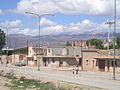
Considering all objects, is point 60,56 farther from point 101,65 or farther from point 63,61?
point 101,65

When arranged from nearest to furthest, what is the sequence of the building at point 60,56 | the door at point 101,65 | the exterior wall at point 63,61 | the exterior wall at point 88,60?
the door at point 101,65 < the exterior wall at point 88,60 < the exterior wall at point 63,61 < the building at point 60,56

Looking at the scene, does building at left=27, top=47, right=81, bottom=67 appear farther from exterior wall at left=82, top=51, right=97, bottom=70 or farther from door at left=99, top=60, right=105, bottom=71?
door at left=99, top=60, right=105, bottom=71

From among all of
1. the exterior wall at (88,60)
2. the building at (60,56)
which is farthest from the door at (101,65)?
the building at (60,56)

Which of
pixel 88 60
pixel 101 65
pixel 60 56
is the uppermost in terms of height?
pixel 60 56

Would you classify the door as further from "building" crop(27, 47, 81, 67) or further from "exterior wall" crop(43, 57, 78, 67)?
"exterior wall" crop(43, 57, 78, 67)

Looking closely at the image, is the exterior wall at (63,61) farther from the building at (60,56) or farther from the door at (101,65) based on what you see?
the door at (101,65)

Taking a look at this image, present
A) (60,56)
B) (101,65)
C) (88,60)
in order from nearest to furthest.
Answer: (101,65)
(88,60)
(60,56)

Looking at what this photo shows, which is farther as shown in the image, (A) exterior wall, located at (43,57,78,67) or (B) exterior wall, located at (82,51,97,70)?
(A) exterior wall, located at (43,57,78,67)

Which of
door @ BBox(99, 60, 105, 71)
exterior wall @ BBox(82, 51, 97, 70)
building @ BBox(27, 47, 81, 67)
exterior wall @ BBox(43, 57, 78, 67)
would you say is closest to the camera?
door @ BBox(99, 60, 105, 71)

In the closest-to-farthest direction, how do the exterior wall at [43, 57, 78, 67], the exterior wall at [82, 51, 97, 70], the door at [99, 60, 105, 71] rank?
the door at [99, 60, 105, 71] < the exterior wall at [82, 51, 97, 70] < the exterior wall at [43, 57, 78, 67]

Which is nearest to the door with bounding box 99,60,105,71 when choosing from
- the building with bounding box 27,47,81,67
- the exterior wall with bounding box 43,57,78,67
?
the building with bounding box 27,47,81,67

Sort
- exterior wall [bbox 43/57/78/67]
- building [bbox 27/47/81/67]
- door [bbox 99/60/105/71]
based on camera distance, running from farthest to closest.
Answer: building [bbox 27/47/81/67] < exterior wall [bbox 43/57/78/67] < door [bbox 99/60/105/71]

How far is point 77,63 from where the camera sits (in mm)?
71312

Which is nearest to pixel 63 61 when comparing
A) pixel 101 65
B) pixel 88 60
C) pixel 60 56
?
pixel 60 56
